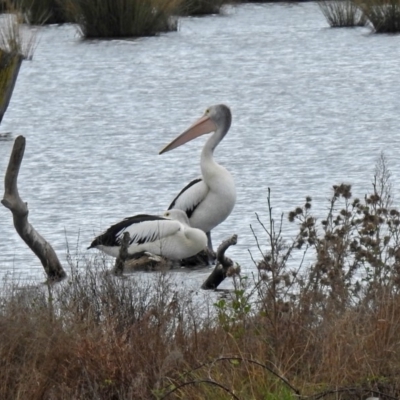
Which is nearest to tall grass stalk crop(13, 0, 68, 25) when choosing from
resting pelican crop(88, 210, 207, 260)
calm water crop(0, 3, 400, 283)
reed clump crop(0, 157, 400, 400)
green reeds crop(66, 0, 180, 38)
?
calm water crop(0, 3, 400, 283)

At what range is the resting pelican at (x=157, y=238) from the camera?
27.2ft

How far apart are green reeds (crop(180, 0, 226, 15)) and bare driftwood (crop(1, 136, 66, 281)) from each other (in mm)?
26017

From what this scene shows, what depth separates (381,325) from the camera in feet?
15.8

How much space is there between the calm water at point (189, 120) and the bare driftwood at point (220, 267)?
1.86ft

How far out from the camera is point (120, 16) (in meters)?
26.8

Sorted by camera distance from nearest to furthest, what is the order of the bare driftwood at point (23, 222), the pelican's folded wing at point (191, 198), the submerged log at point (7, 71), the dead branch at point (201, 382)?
the dead branch at point (201, 382) < the bare driftwood at point (23, 222) < the pelican's folded wing at point (191, 198) < the submerged log at point (7, 71)

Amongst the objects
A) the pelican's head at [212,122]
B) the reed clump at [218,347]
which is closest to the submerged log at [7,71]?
the pelican's head at [212,122]

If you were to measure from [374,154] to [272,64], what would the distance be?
32.2 ft

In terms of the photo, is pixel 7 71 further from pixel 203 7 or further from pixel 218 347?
pixel 203 7

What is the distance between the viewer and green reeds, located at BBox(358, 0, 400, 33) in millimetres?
26875

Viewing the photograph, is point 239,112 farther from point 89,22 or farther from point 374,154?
point 89,22

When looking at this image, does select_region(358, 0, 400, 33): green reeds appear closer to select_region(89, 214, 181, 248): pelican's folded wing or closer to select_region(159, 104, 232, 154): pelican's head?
select_region(159, 104, 232, 154): pelican's head

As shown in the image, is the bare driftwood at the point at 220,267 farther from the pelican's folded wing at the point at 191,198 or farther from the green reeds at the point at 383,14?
the green reeds at the point at 383,14

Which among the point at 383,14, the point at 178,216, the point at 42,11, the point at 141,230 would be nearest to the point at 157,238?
the point at 141,230
